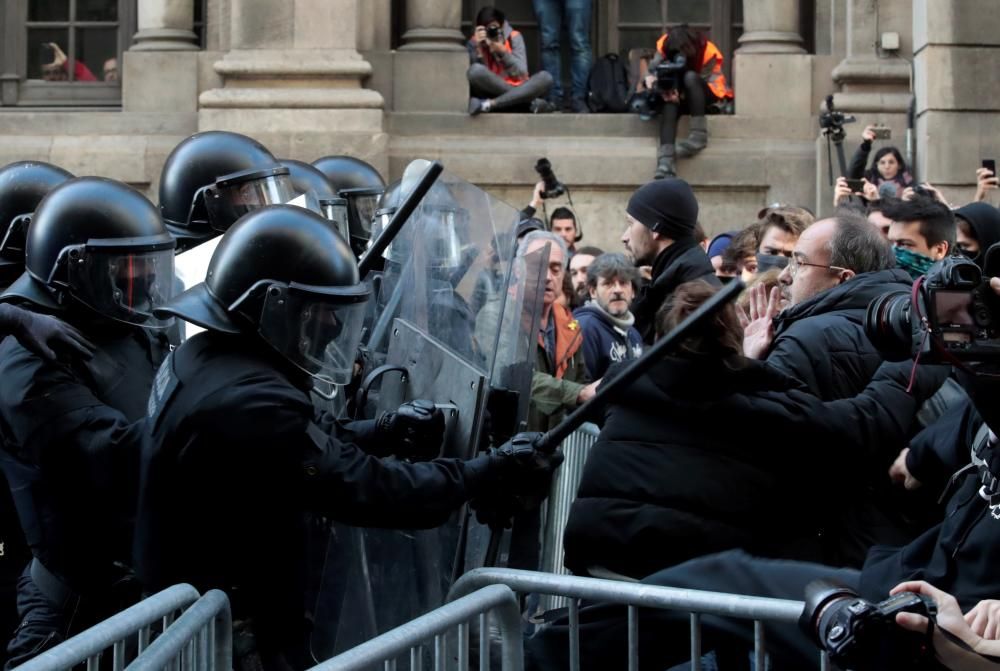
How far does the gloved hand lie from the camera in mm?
4102

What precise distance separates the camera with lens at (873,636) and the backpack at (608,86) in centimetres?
1020

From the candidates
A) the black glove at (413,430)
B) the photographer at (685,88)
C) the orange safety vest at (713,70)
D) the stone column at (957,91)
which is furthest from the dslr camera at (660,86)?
the black glove at (413,430)

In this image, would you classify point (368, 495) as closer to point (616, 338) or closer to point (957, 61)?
point (616, 338)

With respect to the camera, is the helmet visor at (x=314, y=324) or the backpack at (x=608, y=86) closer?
the helmet visor at (x=314, y=324)

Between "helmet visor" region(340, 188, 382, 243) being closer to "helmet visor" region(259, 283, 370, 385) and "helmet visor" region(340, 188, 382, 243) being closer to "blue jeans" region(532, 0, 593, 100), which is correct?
"helmet visor" region(259, 283, 370, 385)

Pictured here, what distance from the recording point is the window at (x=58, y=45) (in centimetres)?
1342

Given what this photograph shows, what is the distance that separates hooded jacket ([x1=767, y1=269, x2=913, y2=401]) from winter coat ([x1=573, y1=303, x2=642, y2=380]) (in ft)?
6.38

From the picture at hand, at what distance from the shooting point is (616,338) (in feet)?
21.4

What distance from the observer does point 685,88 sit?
12.1m

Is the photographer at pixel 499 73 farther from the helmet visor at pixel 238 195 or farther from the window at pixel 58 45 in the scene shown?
the helmet visor at pixel 238 195

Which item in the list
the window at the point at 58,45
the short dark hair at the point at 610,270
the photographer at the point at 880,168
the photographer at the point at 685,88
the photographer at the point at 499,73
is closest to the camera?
the short dark hair at the point at 610,270

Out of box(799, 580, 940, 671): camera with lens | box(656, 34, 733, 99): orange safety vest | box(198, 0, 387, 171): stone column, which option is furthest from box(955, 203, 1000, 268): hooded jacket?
box(198, 0, 387, 171): stone column

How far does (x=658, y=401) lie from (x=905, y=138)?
8.46 meters

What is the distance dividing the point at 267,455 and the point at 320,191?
Answer: 8.57 feet
